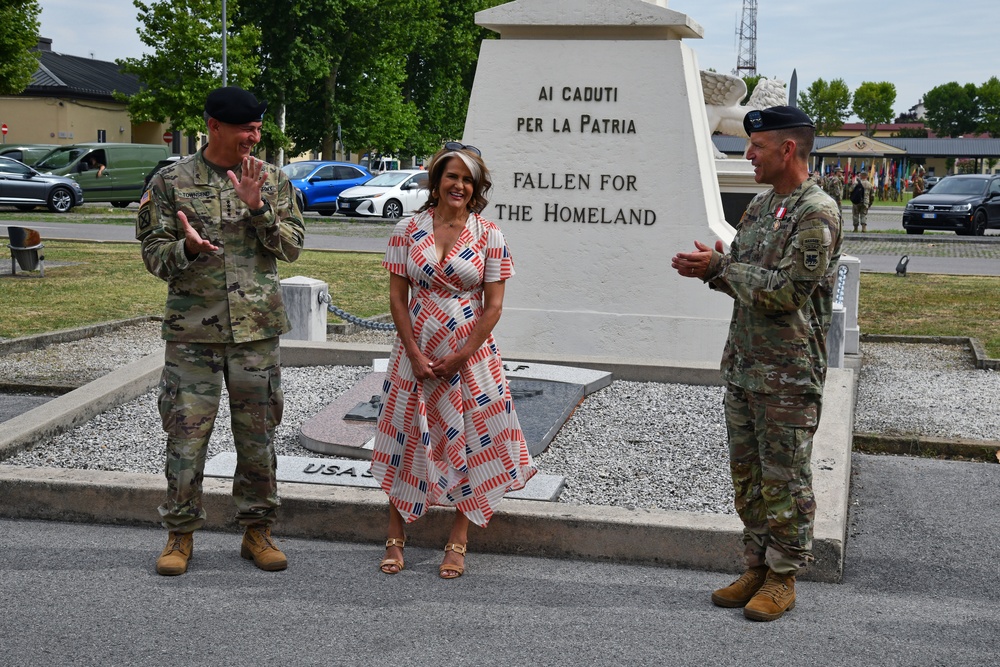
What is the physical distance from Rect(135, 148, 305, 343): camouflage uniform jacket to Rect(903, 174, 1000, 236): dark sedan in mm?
27422

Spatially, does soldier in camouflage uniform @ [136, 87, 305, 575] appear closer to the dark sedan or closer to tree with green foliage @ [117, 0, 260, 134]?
the dark sedan

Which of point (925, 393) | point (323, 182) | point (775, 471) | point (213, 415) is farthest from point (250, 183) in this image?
point (323, 182)

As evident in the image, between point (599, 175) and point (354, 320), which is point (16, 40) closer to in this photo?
point (354, 320)

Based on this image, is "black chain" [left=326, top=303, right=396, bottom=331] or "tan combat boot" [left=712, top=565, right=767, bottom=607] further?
"black chain" [left=326, top=303, right=396, bottom=331]

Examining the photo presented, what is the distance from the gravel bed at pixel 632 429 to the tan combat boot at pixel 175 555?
1.08 metres

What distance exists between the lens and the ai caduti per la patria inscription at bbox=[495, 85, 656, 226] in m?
8.48

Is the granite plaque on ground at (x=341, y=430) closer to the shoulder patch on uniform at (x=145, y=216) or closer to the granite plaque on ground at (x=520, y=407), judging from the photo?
the granite plaque on ground at (x=520, y=407)

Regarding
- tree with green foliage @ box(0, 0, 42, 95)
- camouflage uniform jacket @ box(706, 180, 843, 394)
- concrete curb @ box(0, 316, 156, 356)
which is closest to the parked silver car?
tree with green foliage @ box(0, 0, 42, 95)

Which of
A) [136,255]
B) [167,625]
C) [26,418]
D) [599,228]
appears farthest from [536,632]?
[136,255]

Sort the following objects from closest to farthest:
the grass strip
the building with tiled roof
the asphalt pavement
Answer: the asphalt pavement
the grass strip
the building with tiled roof

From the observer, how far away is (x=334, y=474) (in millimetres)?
5609

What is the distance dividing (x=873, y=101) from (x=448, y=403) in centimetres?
11711

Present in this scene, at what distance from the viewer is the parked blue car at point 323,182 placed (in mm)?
32469

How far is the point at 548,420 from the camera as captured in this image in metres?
6.52
